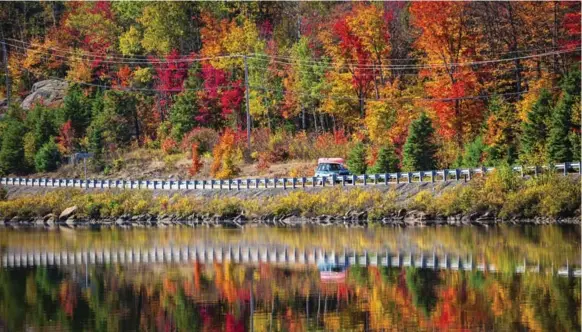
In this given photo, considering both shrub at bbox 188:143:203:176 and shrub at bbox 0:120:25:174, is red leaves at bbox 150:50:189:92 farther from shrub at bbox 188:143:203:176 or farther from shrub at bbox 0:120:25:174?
shrub at bbox 188:143:203:176

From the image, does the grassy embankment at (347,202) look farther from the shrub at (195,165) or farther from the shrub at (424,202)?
the shrub at (195,165)

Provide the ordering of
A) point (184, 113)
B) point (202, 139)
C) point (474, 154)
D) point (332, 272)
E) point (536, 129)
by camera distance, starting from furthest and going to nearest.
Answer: point (184, 113), point (202, 139), point (474, 154), point (536, 129), point (332, 272)

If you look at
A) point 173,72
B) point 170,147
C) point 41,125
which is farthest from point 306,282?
point 41,125

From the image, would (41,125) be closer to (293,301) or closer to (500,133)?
(500,133)

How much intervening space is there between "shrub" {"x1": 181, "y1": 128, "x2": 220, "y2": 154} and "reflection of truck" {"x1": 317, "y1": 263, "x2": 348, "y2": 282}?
54831 millimetres

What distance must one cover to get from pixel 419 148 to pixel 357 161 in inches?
294

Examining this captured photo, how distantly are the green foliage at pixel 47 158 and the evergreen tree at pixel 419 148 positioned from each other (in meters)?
44.9

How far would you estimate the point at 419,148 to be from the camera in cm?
7456

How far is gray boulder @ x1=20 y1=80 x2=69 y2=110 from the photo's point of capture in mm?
125287

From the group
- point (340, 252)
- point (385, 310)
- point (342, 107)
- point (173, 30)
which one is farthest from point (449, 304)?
point (173, 30)

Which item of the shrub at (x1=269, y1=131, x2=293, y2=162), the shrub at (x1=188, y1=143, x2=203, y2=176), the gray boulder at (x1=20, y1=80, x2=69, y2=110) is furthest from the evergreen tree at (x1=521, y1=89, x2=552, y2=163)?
the gray boulder at (x1=20, y1=80, x2=69, y2=110)

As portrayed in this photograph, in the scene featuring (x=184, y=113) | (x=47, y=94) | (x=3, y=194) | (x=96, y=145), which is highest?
(x=47, y=94)

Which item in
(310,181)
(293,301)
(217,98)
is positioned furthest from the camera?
(217,98)

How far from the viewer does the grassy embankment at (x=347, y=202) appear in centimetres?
6131
